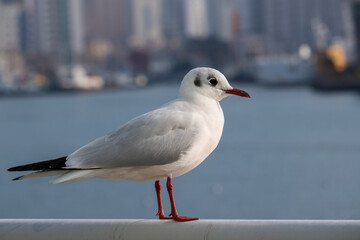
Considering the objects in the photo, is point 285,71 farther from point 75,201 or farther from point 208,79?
point 208,79

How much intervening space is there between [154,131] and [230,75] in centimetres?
8385

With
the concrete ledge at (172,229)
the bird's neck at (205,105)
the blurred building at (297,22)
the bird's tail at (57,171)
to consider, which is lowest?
the blurred building at (297,22)

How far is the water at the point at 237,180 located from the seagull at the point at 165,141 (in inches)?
448

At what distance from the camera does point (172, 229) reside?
132cm

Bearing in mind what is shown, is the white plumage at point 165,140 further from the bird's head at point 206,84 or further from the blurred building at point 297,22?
the blurred building at point 297,22

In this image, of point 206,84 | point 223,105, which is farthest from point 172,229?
point 223,105

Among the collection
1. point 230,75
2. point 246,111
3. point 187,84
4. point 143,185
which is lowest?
point 230,75

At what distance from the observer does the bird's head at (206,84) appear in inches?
59.1

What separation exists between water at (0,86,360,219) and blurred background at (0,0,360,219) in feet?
0.17

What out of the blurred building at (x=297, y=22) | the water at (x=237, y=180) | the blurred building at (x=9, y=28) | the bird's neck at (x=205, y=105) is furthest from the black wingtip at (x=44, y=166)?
the blurred building at (x=9, y=28)

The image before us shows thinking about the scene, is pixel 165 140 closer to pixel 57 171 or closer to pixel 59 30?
pixel 57 171

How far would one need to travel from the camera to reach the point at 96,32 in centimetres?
11212

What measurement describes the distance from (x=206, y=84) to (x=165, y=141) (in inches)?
5.4

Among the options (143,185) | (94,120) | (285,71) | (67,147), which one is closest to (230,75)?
(285,71)
